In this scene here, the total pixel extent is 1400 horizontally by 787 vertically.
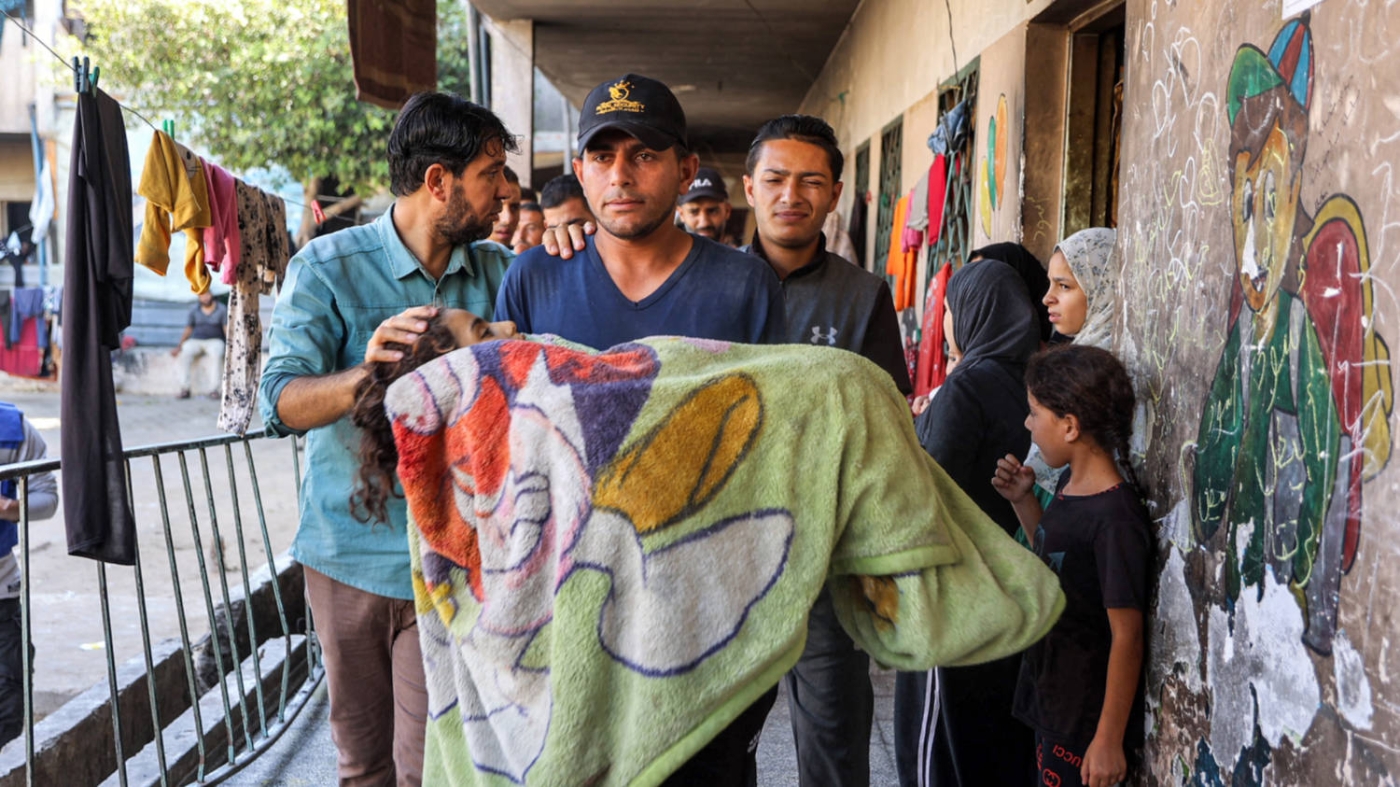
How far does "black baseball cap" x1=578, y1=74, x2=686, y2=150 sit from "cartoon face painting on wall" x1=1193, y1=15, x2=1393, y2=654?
3.60ft

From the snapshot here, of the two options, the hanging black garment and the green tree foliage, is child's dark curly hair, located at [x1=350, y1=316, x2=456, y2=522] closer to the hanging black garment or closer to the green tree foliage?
the hanging black garment

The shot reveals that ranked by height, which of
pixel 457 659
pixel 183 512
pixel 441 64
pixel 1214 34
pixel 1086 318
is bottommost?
pixel 183 512

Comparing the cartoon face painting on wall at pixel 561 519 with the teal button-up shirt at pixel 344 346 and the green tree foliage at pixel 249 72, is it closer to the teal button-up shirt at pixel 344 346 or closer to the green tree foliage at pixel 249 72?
the teal button-up shirt at pixel 344 346

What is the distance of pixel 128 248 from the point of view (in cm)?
412

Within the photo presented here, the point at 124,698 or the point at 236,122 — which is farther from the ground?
the point at 236,122

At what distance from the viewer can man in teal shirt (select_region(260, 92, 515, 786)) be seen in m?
2.62

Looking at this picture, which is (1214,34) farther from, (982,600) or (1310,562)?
(982,600)

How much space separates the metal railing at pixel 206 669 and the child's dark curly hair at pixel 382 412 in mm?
2026

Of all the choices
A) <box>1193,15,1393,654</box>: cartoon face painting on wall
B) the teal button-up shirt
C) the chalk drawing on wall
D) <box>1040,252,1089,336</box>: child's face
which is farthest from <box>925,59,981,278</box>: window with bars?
the teal button-up shirt

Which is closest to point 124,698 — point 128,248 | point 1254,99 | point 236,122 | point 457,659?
point 128,248

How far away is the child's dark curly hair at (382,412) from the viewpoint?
64.9 inches

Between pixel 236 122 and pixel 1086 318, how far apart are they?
16.6 m

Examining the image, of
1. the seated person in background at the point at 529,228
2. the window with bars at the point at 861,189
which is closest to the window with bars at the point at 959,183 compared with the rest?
the seated person in background at the point at 529,228

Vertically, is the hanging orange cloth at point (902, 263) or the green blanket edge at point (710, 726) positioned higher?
the hanging orange cloth at point (902, 263)
